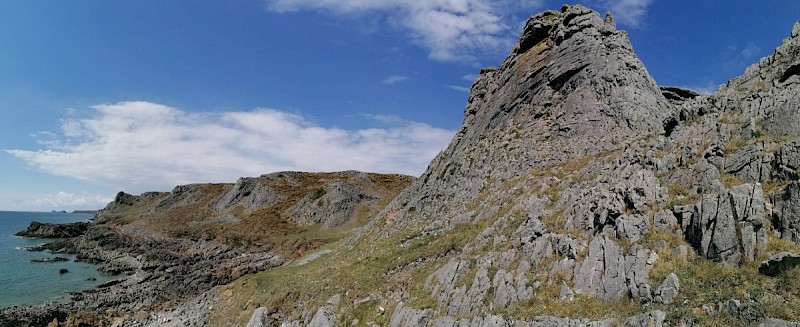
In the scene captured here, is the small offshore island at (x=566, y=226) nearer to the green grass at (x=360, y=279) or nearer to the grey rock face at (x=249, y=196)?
the green grass at (x=360, y=279)

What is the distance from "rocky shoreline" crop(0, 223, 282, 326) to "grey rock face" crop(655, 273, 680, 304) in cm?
3787

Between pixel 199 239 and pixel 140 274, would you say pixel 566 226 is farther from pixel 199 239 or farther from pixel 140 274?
pixel 199 239

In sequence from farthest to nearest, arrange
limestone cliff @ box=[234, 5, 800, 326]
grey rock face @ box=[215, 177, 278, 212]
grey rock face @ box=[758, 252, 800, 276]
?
grey rock face @ box=[215, 177, 278, 212]
limestone cliff @ box=[234, 5, 800, 326]
grey rock face @ box=[758, 252, 800, 276]

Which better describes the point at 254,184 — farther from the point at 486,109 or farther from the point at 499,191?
the point at 499,191

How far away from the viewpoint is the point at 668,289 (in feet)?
48.4

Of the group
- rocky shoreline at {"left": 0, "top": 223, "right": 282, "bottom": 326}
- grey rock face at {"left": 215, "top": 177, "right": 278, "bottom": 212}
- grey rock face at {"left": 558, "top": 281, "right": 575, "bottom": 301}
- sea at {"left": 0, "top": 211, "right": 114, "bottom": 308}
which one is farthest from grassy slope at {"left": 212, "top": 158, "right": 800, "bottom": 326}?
grey rock face at {"left": 215, "top": 177, "right": 278, "bottom": 212}

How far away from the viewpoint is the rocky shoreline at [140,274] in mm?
42281

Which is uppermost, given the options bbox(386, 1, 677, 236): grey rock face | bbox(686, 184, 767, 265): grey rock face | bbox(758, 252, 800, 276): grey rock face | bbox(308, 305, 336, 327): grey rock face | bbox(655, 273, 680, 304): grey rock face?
bbox(386, 1, 677, 236): grey rock face

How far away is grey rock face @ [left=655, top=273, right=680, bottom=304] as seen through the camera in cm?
1456

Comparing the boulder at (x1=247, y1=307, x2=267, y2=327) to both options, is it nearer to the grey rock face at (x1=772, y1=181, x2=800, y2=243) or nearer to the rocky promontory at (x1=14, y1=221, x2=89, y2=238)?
the grey rock face at (x1=772, y1=181, x2=800, y2=243)

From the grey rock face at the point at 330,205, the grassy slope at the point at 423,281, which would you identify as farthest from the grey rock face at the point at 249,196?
the grassy slope at the point at 423,281

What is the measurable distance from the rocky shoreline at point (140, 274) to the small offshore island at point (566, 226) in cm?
45

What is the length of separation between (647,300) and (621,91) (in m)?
30.4

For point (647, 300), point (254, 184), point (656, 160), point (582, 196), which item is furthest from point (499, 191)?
point (254, 184)
